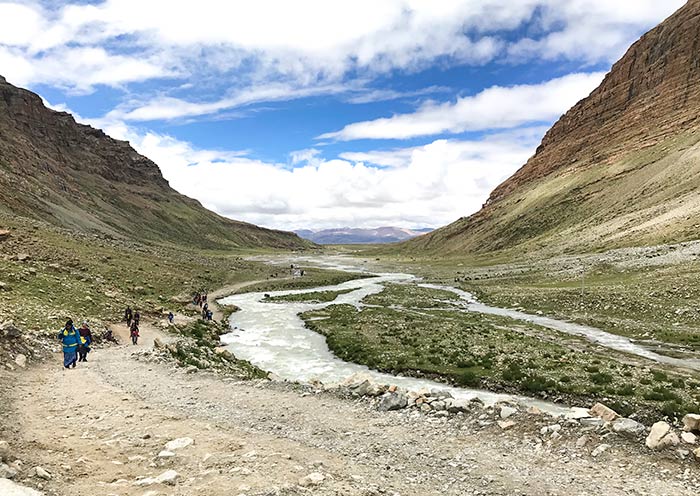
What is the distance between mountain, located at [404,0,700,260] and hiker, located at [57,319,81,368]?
89.3 m

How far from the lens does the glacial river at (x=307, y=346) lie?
27.0 metres

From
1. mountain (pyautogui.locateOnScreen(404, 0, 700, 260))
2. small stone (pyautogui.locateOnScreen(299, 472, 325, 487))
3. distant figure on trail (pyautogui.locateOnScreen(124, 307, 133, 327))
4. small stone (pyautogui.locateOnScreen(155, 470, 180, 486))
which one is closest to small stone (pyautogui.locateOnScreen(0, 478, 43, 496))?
small stone (pyautogui.locateOnScreen(155, 470, 180, 486))

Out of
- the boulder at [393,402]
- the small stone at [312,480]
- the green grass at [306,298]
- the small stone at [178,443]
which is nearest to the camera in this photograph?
the small stone at [312,480]

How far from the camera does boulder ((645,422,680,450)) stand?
1192cm

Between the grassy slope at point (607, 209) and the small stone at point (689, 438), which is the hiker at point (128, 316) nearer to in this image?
the small stone at point (689, 438)

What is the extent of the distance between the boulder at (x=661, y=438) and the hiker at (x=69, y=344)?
77.6ft

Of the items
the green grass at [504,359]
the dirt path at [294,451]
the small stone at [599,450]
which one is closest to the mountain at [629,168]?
the green grass at [504,359]

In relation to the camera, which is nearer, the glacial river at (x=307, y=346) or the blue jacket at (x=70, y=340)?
the blue jacket at (x=70, y=340)

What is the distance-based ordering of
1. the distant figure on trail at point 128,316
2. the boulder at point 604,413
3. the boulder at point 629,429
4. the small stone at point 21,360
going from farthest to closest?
1. the distant figure on trail at point 128,316
2. the small stone at point 21,360
3. the boulder at point 604,413
4. the boulder at point 629,429

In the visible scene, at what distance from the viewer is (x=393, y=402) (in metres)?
16.3

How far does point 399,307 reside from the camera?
61.7m

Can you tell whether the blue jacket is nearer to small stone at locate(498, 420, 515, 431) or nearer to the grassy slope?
small stone at locate(498, 420, 515, 431)

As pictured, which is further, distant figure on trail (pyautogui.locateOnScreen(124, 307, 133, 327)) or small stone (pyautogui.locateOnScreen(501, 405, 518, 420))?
distant figure on trail (pyautogui.locateOnScreen(124, 307, 133, 327))

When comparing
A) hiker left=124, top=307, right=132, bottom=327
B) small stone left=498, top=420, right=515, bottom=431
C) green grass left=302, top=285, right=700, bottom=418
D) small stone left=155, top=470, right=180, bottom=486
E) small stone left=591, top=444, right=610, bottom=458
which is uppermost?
hiker left=124, top=307, right=132, bottom=327
